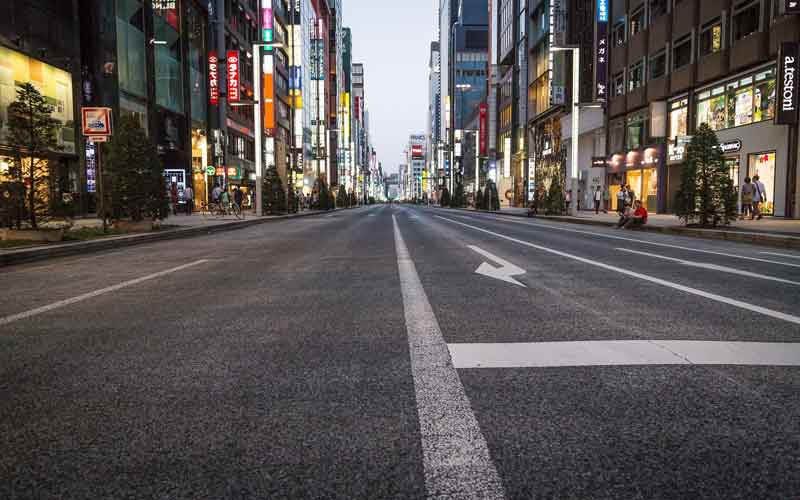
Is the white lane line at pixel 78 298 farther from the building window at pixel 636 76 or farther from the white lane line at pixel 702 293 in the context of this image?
the building window at pixel 636 76

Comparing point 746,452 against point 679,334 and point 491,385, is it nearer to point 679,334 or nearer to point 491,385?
point 491,385

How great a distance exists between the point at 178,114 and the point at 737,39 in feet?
106

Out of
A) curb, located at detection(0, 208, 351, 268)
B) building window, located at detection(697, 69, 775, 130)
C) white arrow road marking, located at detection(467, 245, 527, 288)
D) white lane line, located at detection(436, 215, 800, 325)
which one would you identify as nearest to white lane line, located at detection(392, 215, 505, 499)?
white lane line, located at detection(436, 215, 800, 325)

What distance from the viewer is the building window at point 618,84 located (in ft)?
125

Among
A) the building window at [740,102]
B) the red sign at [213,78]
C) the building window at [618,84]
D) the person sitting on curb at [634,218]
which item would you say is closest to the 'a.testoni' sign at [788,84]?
the building window at [740,102]

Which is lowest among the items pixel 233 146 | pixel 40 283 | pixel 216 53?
pixel 40 283

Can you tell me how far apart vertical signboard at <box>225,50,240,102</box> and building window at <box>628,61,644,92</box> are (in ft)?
92.2

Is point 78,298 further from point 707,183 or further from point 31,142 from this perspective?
point 707,183

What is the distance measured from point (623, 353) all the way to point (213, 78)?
4360 cm

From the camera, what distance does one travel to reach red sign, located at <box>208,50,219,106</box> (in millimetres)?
41188

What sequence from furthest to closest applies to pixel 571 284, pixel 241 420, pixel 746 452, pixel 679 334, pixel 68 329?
pixel 571 284
pixel 68 329
pixel 679 334
pixel 241 420
pixel 746 452

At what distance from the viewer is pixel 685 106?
29906mm

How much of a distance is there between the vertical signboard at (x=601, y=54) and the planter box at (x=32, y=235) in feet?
119

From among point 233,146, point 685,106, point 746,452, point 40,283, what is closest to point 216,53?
point 233,146
